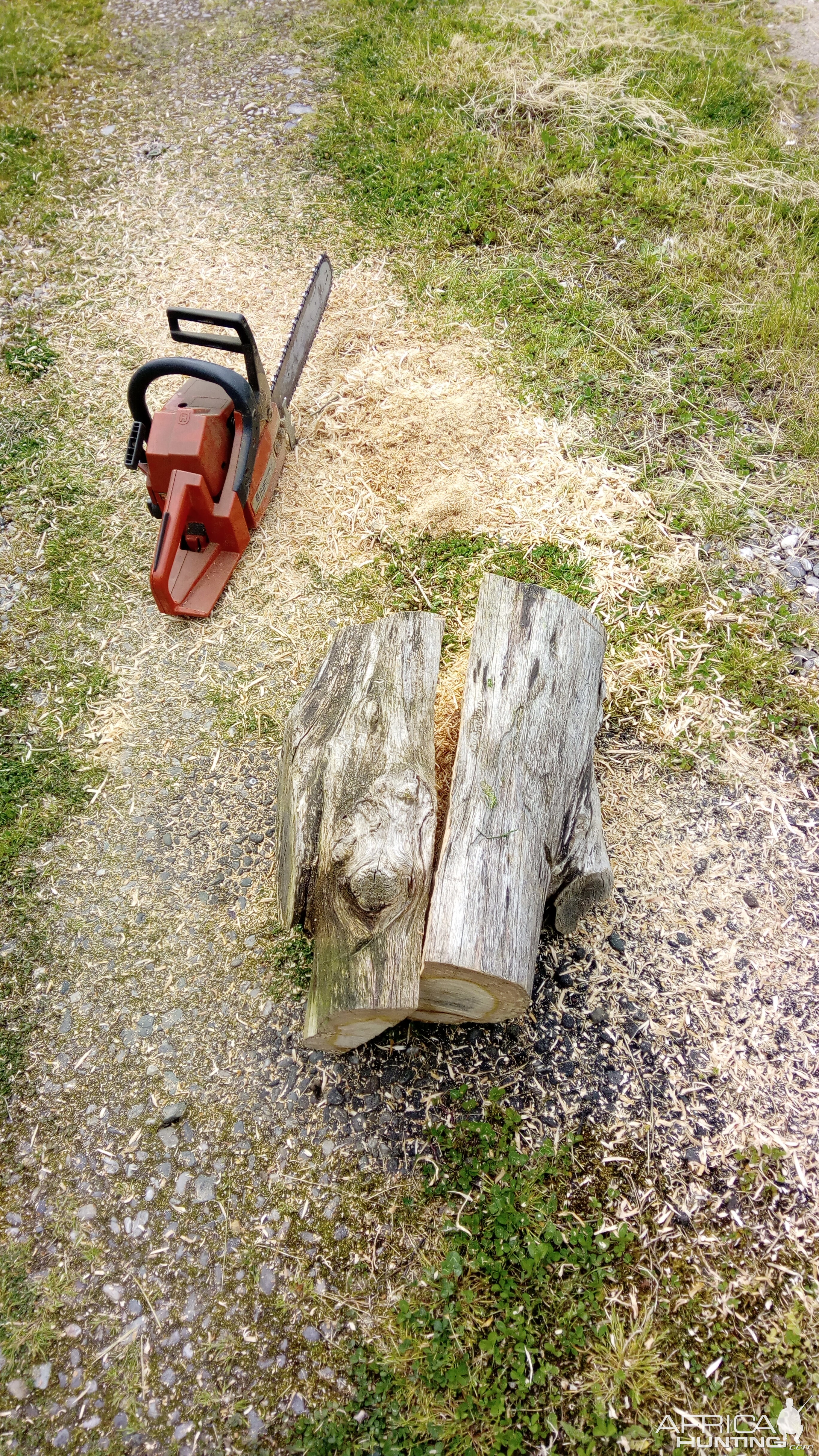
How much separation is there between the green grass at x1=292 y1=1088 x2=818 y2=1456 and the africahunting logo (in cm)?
2

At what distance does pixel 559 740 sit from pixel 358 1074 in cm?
140

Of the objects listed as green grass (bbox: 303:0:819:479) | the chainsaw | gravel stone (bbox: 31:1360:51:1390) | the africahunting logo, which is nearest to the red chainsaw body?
the chainsaw

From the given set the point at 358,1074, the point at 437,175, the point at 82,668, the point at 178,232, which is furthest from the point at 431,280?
the point at 358,1074

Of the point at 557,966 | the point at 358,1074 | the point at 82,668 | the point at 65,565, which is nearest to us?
the point at 358,1074

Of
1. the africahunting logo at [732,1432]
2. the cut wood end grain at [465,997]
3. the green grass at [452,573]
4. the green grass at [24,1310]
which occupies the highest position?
the green grass at [452,573]

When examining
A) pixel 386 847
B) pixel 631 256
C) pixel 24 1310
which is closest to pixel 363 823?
pixel 386 847

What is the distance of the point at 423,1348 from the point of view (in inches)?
96.5

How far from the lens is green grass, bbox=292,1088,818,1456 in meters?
2.36

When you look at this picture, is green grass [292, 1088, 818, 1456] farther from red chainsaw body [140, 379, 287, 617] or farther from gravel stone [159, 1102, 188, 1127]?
red chainsaw body [140, 379, 287, 617]

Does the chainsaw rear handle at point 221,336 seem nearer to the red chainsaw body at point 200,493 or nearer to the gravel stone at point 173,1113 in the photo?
the red chainsaw body at point 200,493

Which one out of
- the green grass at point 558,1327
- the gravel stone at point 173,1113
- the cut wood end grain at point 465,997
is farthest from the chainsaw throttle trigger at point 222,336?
the green grass at point 558,1327

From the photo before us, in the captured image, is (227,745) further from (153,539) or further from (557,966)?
(557,966)

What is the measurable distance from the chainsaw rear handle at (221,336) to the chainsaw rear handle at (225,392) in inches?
1.7

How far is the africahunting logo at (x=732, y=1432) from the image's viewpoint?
92.4 inches
